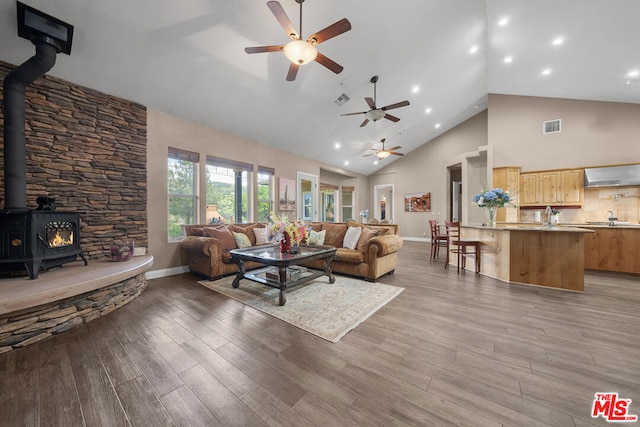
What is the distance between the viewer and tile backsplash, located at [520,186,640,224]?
4.89 meters

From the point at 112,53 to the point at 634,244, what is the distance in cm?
901

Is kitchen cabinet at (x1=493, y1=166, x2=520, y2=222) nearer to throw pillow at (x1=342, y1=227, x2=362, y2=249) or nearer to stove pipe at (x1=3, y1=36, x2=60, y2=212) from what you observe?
throw pillow at (x1=342, y1=227, x2=362, y2=249)

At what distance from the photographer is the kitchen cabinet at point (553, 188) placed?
17.9 ft

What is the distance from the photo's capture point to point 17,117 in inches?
103

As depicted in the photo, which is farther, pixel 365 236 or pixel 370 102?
pixel 370 102

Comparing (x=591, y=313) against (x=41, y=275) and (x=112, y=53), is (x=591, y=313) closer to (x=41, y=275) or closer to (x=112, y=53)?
(x=41, y=275)

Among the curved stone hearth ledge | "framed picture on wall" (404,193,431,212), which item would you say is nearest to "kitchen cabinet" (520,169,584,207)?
"framed picture on wall" (404,193,431,212)

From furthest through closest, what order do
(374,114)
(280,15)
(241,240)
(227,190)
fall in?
1. (227,190)
2. (374,114)
3. (241,240)
4. (280,15)

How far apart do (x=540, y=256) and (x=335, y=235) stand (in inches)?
132

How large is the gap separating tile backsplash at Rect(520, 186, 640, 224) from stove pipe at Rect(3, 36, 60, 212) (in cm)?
958

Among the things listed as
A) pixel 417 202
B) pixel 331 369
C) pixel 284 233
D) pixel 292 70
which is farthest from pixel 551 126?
pixel 331 369

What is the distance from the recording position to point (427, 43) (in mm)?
4488

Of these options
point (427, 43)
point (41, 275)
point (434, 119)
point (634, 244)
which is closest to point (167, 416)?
point (41, 275)

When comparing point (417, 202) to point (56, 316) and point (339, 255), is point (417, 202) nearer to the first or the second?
point (339, 255)
